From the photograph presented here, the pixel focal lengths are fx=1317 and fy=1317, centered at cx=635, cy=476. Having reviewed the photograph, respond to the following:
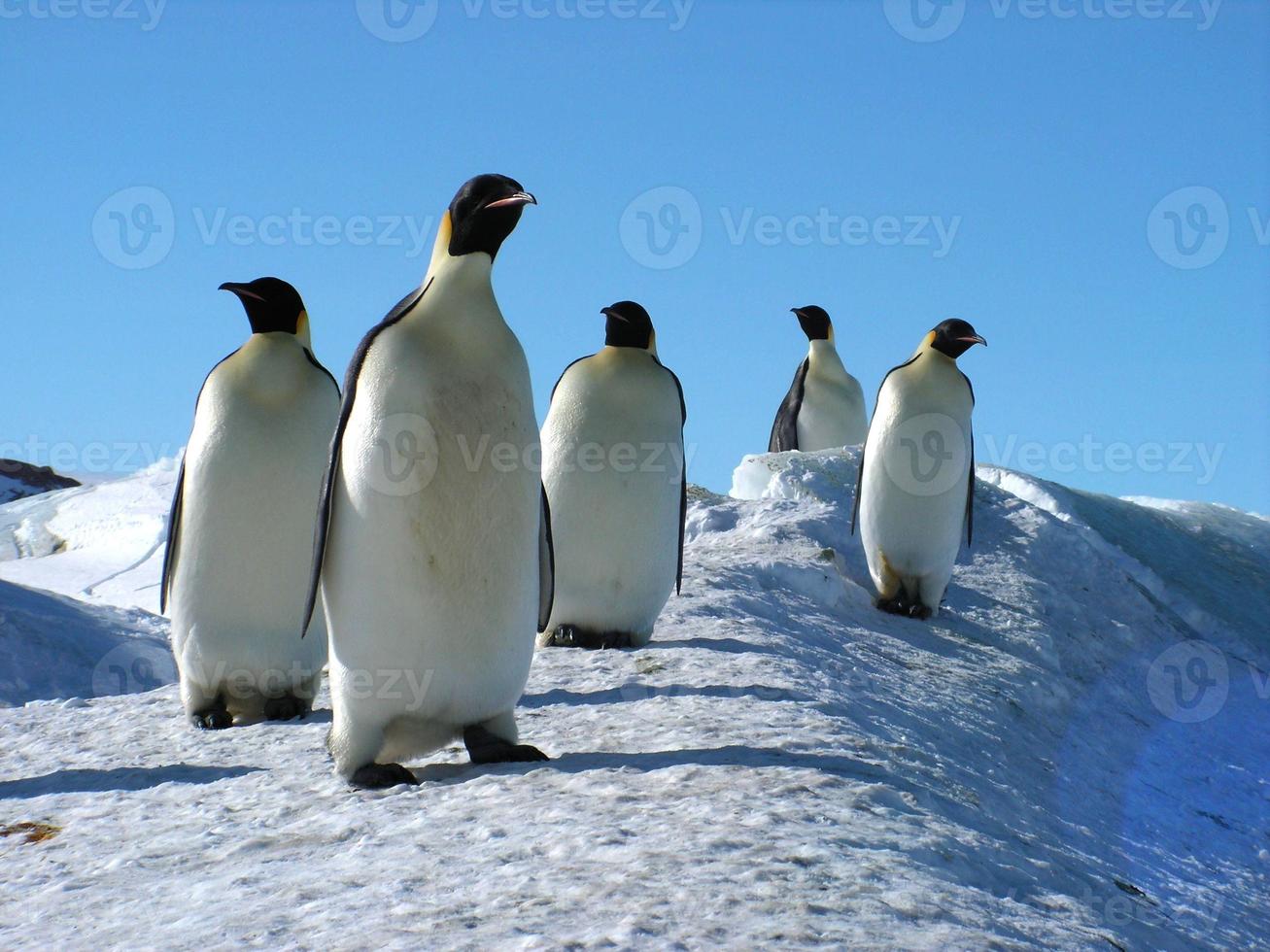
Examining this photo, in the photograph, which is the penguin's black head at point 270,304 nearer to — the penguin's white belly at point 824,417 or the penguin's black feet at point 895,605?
the penguin's black feet at point 895,605

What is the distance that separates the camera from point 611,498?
600 centimetres

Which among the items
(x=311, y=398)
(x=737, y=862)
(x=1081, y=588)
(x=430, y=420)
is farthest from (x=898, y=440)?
(x=737, y=862)

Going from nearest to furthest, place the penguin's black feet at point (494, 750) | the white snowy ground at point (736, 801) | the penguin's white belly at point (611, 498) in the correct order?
1. the white snowy ground at point (736, 801)
2. the penguin's black feet at point (494, 750)
3. the penguin's white belly at point (611, 498)

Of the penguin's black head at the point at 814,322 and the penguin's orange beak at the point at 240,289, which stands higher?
the penguin's black head at the point at 814,322

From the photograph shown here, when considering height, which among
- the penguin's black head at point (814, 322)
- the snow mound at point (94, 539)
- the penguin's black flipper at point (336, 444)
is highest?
the penguin's black head at point (814, 322)

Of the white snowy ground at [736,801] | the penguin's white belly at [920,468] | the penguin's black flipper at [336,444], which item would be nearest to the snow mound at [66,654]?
the white snowy ground at [736,801]

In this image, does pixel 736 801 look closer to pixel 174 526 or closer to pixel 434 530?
pixel 434 530

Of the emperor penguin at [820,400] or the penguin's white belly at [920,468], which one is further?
the emperor penguin at [820,400]

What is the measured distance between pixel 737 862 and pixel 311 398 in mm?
2941

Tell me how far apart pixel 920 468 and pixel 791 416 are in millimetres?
6075

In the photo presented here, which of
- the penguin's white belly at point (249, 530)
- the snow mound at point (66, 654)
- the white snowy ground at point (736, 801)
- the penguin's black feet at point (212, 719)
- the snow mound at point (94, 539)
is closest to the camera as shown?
the white snowy ground at point (736, 801)

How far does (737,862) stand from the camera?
2.57 m

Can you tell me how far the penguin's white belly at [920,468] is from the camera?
301 inches

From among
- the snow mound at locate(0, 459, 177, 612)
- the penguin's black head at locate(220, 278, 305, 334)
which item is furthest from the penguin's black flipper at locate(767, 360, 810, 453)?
the penguin's black head at locate(220, 278, 305, 334)
